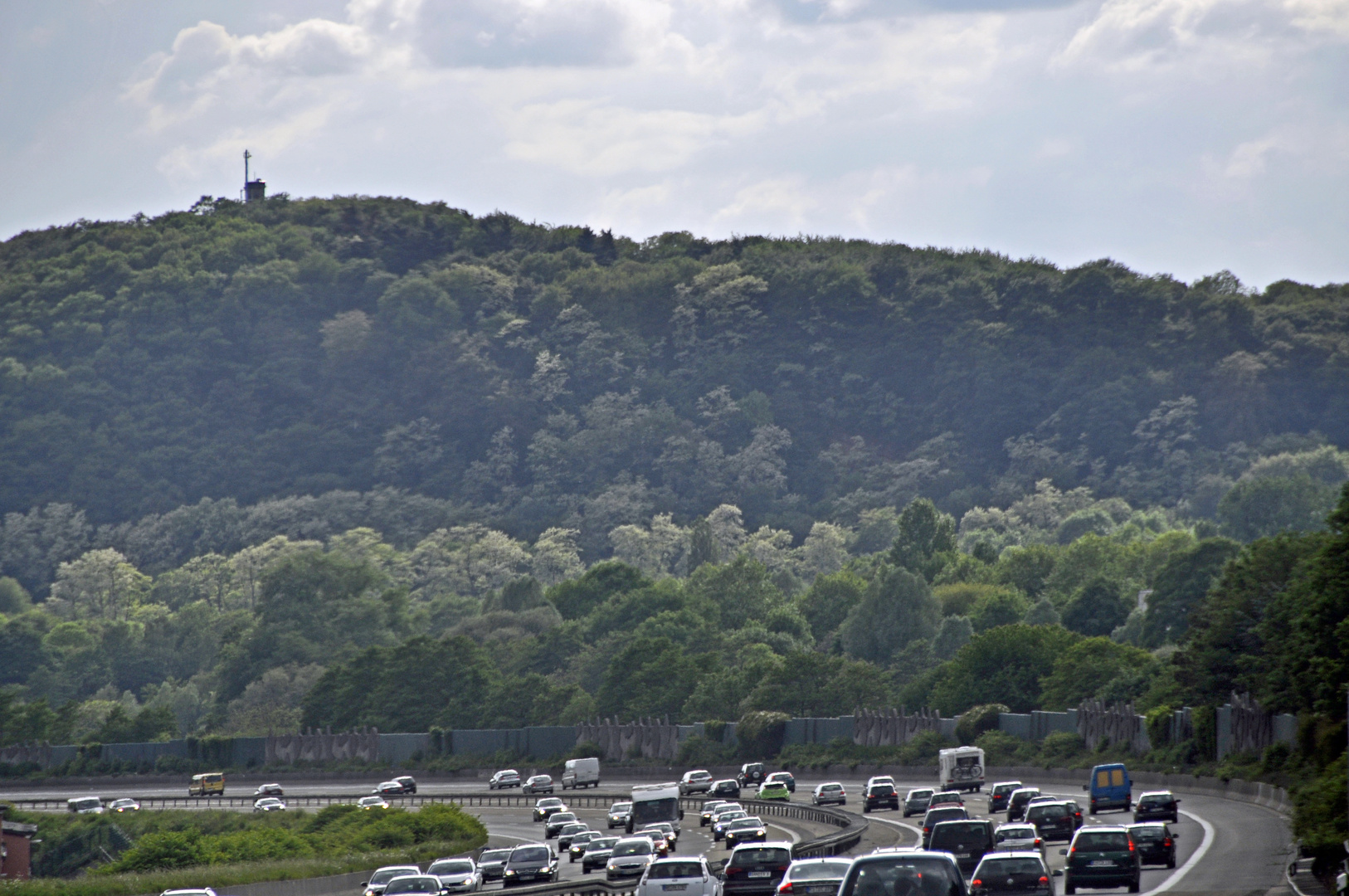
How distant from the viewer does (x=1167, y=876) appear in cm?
4500

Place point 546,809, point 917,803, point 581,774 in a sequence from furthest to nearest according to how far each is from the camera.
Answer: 1. point 581,774
2. point 546,809
3. point 917,803

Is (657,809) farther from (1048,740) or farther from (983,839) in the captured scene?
(1048,740)

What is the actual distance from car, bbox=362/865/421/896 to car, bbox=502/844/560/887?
189 inches

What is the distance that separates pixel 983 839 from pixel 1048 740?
205 ft

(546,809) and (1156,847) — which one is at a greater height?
(1156,847)

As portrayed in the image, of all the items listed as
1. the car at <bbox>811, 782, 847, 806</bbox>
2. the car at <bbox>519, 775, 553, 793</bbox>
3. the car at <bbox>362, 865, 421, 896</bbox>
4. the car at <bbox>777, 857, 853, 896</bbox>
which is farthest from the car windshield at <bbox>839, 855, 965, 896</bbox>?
the car at <bbox>519, 775, 553, 793</bbox>

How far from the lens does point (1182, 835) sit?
5791 cm

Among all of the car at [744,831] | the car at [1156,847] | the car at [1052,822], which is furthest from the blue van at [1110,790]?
the car at [1156,847]

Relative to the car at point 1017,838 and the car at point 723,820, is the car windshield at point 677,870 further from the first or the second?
the car at point 723,820

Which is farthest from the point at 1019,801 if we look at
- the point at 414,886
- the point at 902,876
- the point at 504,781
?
the point at 504,781

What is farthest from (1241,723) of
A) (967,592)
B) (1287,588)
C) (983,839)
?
(967,592)

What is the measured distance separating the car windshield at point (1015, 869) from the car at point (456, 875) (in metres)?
20.0

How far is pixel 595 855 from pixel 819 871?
28.1 metres

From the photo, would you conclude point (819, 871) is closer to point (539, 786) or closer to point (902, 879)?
point (902, 879)
